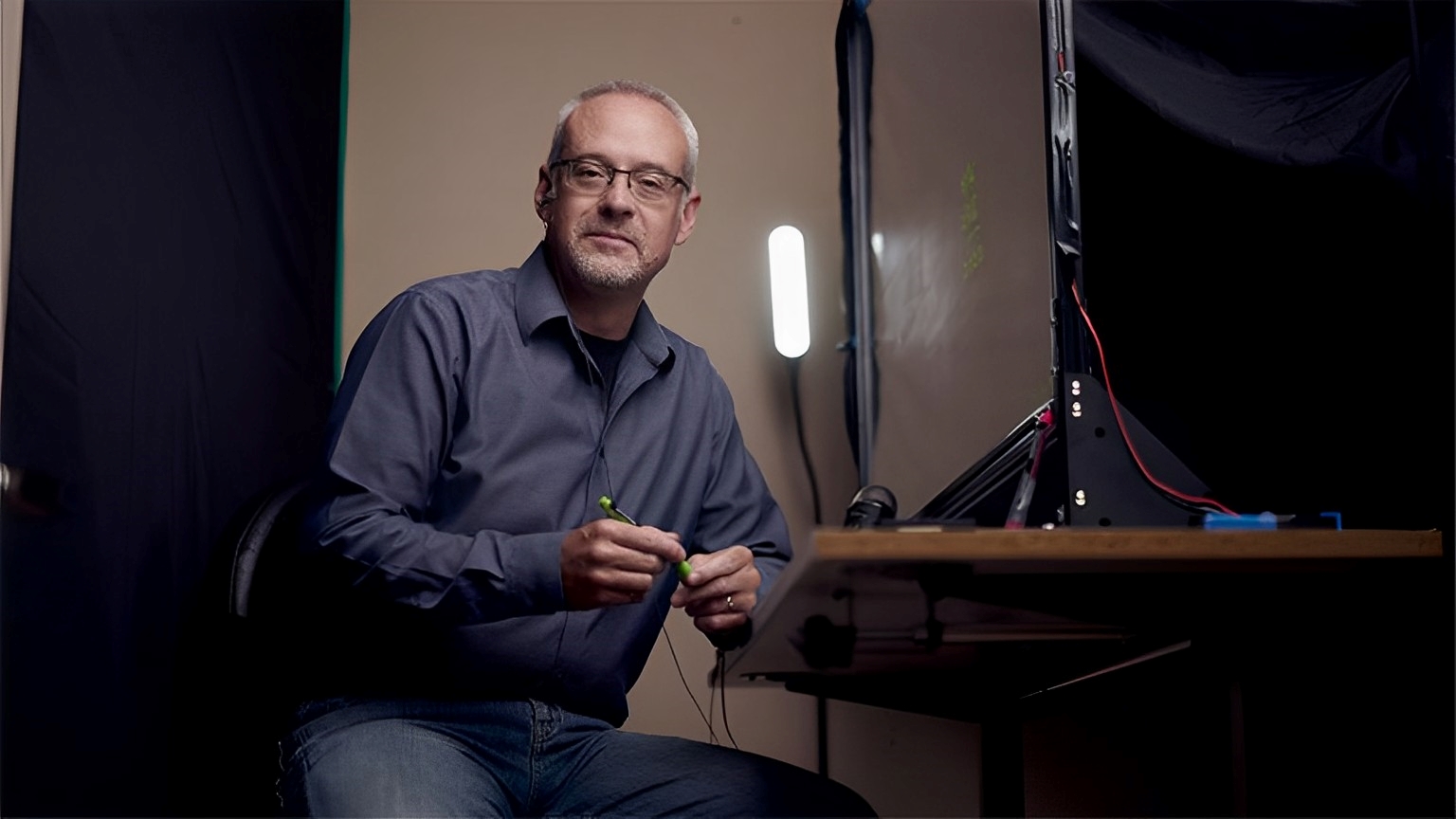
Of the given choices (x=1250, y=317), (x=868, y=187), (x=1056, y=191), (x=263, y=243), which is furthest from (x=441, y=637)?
(x=868, y=187)

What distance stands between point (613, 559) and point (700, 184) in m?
1.62

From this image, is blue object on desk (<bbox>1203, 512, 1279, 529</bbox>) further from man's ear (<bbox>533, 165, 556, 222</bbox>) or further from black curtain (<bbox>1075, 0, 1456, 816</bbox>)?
man's ear (<bbox>533, 165, 556, 222</bbox>)

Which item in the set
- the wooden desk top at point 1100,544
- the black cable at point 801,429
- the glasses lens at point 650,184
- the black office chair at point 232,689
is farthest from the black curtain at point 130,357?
the black cable at point 801,429

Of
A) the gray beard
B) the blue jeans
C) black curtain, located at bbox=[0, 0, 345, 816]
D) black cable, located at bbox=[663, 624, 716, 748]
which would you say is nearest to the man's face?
the gray beard

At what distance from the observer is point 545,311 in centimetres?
170

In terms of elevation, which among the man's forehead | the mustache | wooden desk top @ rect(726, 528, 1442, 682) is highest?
the man's forehead

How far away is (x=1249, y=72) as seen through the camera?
1679mm

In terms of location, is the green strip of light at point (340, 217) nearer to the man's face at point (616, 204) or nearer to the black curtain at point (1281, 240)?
the man's face at point (616, 204)

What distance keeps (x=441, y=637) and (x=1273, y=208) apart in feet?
4.06

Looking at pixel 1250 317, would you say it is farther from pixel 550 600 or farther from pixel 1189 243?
pixel 550 600

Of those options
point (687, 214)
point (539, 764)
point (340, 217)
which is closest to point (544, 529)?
point (539, 764)

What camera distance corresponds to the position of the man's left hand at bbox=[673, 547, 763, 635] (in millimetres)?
1392

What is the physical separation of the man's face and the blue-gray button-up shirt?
7cm

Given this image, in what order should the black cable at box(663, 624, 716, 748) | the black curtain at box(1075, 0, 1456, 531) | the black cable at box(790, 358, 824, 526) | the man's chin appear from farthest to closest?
1. the black cable at box(790, 358, 824, 526)
2. the black cable at box(663, 624, 716, 748)
3. the man's chin
4. the black curtain at box(1075, 0, 1456, 531)
